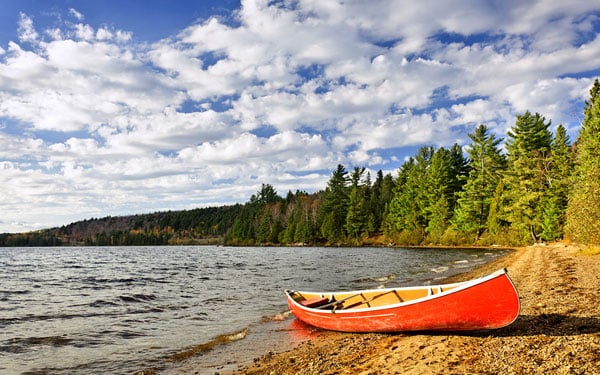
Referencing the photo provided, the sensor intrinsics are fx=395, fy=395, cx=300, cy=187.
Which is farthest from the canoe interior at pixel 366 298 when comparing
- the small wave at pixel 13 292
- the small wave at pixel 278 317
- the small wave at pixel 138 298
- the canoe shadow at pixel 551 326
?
the small wave at pixel 13 292

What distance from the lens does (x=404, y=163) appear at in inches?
3568

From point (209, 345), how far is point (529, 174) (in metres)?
49.1

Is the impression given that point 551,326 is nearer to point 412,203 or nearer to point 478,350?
point 478,350

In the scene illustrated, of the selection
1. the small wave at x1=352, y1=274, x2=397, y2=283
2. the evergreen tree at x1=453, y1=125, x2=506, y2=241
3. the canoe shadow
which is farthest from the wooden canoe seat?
the evergreen tree at x1=453, y1=125, x2=506, y2=241

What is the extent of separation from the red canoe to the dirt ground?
29cm

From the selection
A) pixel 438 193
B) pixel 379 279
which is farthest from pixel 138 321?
pixel 438 193

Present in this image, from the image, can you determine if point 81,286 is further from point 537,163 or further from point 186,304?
point 537,163

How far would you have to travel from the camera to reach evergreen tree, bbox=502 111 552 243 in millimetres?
47562

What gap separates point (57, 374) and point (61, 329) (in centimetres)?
488

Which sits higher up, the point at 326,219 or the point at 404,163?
the point at 404,163

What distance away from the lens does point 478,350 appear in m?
7.79

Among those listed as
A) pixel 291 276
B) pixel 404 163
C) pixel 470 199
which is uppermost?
pixel 404 163

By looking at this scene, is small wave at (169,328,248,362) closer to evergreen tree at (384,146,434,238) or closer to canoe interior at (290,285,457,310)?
canoe interior at (290,285,457,310)

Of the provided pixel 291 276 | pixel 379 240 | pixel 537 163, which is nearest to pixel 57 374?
pixel 291 276
